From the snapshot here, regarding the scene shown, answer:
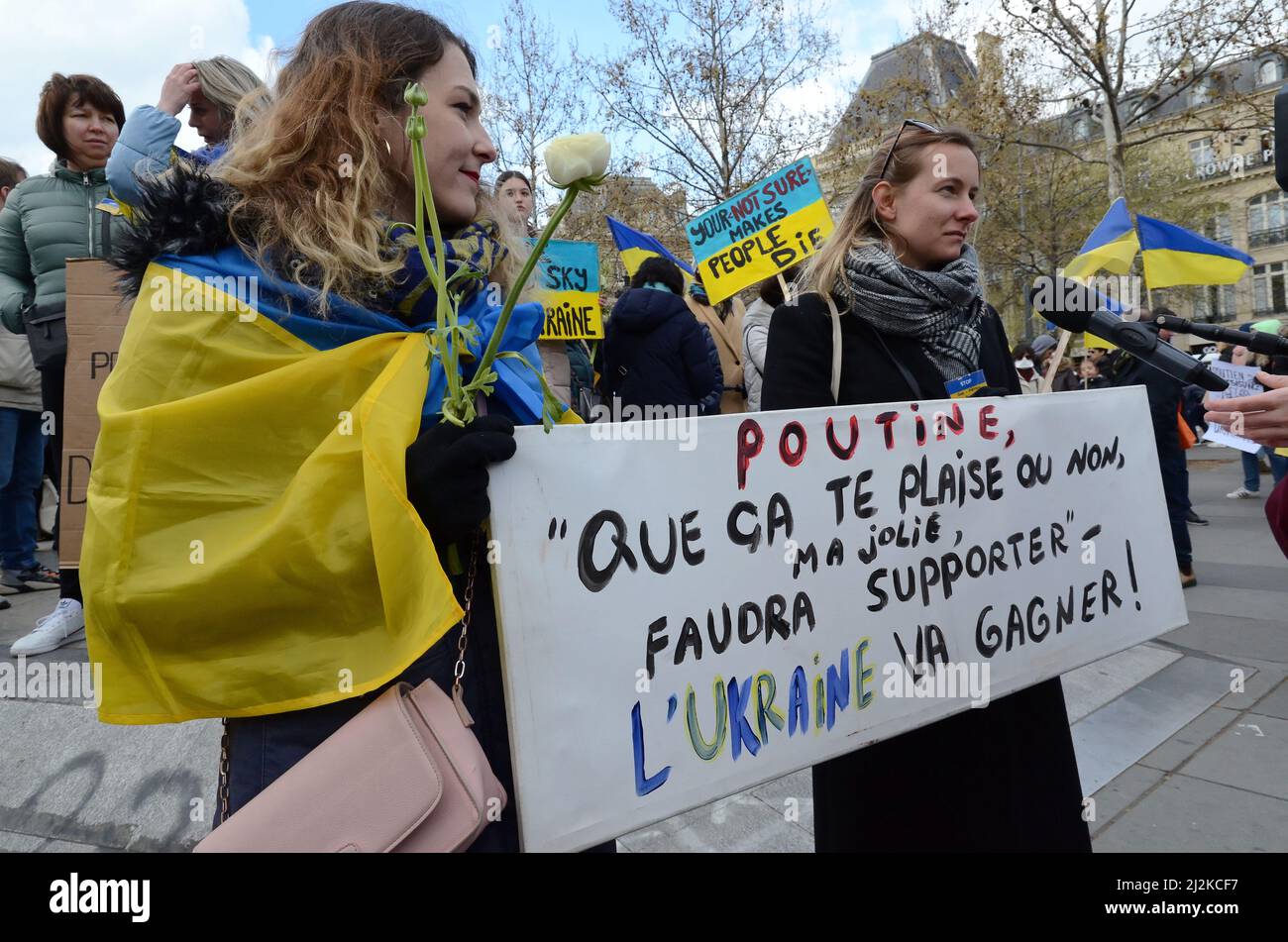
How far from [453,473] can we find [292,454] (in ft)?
0.87

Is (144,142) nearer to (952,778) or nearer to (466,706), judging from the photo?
(466,706)

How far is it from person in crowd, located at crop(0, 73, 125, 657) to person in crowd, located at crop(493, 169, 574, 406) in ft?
6.39

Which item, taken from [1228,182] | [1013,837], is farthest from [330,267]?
[1228,182]

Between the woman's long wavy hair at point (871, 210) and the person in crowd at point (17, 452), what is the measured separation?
4.15m

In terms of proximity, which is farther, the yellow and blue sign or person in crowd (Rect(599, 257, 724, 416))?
person in crowd (Rect(599, 257, 724, 416))

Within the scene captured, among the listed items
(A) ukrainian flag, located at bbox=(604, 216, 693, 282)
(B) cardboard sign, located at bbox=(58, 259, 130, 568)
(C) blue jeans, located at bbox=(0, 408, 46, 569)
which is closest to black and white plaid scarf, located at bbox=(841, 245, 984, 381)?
(B) cardboard sign, located at bbox=(58, 259, 130, 568)

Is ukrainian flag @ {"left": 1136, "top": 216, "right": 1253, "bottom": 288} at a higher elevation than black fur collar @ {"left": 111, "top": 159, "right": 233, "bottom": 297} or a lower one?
higher

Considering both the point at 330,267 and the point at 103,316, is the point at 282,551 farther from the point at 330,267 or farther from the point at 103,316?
the point at 103,316

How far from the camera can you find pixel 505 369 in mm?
1304

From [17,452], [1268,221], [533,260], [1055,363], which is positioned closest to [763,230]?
[1055,363]

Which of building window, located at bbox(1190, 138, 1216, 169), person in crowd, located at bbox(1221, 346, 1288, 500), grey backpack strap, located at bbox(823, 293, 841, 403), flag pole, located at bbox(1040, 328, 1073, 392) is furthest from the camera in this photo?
building window, located at bbox(1190, 138, 1216, 169)

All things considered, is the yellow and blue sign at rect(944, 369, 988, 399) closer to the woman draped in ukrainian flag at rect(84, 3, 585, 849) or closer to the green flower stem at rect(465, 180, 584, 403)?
the woman draped in ukrainian flag at rect(84, 3, 585, 849)

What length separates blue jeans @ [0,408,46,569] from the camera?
176 inches

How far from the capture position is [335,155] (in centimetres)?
131
